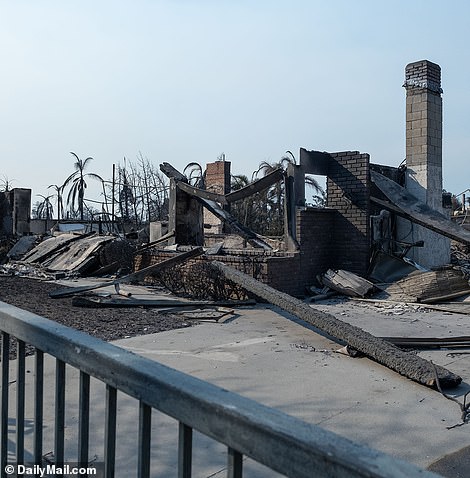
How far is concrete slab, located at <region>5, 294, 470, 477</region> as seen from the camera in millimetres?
3197

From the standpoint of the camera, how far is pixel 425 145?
11.1 meters

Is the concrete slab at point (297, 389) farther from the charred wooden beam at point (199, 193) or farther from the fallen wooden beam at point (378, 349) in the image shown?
the charred wooden beam at point (199, 193)

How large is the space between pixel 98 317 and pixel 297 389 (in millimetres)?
3762

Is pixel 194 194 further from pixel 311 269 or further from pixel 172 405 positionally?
pixel 172 405

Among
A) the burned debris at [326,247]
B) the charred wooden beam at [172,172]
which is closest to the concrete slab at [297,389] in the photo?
the burned debris at [326,247]

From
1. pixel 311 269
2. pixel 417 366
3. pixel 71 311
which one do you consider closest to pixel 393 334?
pixel 417 366

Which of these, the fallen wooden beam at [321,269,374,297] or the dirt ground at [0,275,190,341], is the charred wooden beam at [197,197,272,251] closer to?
the fallen wooden beam at [321,269,374,297]

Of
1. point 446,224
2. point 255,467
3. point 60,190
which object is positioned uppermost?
point 60,190

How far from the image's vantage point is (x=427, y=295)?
344 inches

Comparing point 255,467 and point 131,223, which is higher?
point 131,223

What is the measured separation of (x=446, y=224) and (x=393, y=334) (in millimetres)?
4115

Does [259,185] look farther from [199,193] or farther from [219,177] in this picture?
[219,177]

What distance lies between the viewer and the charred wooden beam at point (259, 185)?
1020 centimetres

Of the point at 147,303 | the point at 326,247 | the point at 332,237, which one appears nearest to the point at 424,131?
the point at 332,237
